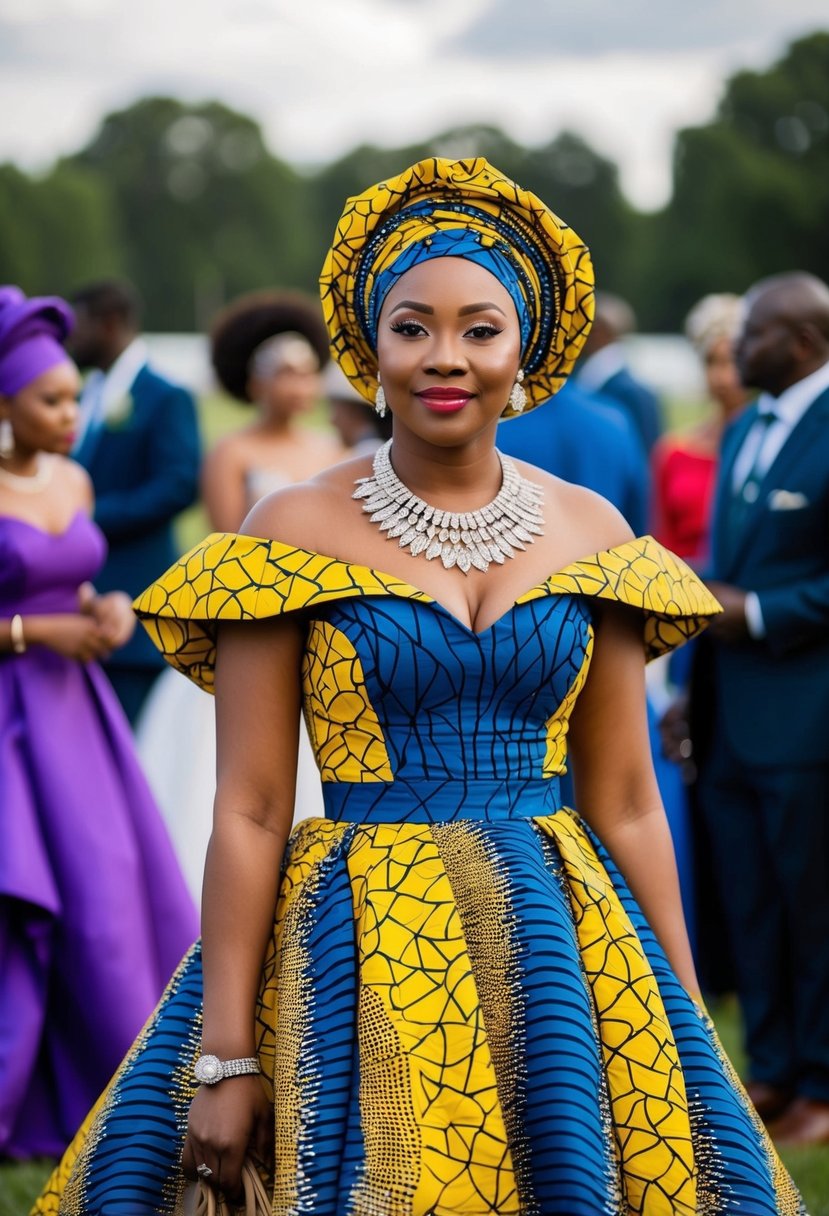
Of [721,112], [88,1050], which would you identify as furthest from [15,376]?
[721,112]

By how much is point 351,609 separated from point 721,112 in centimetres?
8643

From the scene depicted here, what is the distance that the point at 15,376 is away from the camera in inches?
224

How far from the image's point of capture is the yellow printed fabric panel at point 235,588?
2.86m

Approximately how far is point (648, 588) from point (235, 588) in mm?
710

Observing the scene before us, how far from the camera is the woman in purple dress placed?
5.30 m

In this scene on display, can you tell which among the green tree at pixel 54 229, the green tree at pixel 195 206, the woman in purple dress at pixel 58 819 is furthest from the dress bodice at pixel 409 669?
the green tree at pixel 195 206

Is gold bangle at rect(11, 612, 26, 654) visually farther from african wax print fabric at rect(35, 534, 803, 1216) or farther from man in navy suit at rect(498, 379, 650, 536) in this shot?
african wax print fabric at rect(35, 534, 803, 1216)

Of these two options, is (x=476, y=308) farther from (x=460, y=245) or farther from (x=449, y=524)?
(x=449, y=524)

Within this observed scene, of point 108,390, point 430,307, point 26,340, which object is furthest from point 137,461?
point 430,307

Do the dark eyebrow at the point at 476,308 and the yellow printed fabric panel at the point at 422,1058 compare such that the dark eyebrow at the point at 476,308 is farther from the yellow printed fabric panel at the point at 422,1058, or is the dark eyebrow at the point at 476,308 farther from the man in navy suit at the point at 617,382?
the man in navy suit at the point at 617,382

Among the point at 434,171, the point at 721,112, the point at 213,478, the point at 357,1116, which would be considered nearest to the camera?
the point at 357,1116

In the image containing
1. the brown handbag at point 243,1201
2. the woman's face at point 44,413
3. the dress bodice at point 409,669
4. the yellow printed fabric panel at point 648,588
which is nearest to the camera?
the brown handbag at point 243,1201

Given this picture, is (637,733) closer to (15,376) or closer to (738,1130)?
(738,1130)

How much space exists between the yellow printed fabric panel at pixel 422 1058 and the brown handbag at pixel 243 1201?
8.0 inches
